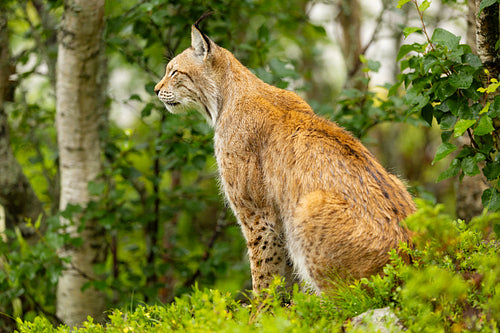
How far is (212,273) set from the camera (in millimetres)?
7016

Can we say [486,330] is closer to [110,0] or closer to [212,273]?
[212,273]

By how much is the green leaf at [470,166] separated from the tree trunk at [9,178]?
220 inches

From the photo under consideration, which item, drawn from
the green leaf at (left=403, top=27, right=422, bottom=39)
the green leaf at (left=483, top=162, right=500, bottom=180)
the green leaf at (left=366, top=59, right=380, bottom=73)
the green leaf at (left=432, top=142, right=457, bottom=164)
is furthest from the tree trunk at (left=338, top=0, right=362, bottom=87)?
the green leaf at (left=432, top=142, right=457, bottom=164)

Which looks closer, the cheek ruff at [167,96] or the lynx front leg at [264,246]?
the lynx front leg at [264,246]

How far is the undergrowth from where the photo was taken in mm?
2814

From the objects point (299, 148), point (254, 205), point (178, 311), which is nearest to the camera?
point (178, 311)

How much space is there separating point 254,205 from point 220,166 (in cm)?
52

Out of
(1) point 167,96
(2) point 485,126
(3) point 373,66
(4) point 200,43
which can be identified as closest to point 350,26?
(3) point 373,66

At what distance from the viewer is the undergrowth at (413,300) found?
2814 millimetres

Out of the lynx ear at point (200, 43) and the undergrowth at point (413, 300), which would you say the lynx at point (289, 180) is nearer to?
the lynx ear at point (200, 43)

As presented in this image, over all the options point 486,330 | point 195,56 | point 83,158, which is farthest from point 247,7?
point 486,330

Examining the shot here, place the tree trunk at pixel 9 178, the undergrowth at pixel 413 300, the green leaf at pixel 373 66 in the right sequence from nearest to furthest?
the undergrowth at pixel 413 300
the green leaf at pixel 373 66
the tree trunk at pixel 9 178

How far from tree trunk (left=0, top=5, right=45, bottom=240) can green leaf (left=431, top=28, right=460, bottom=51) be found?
560 centimetres

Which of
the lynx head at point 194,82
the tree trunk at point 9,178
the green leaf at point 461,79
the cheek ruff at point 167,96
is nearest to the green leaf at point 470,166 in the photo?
the green leaf at point 461,79
